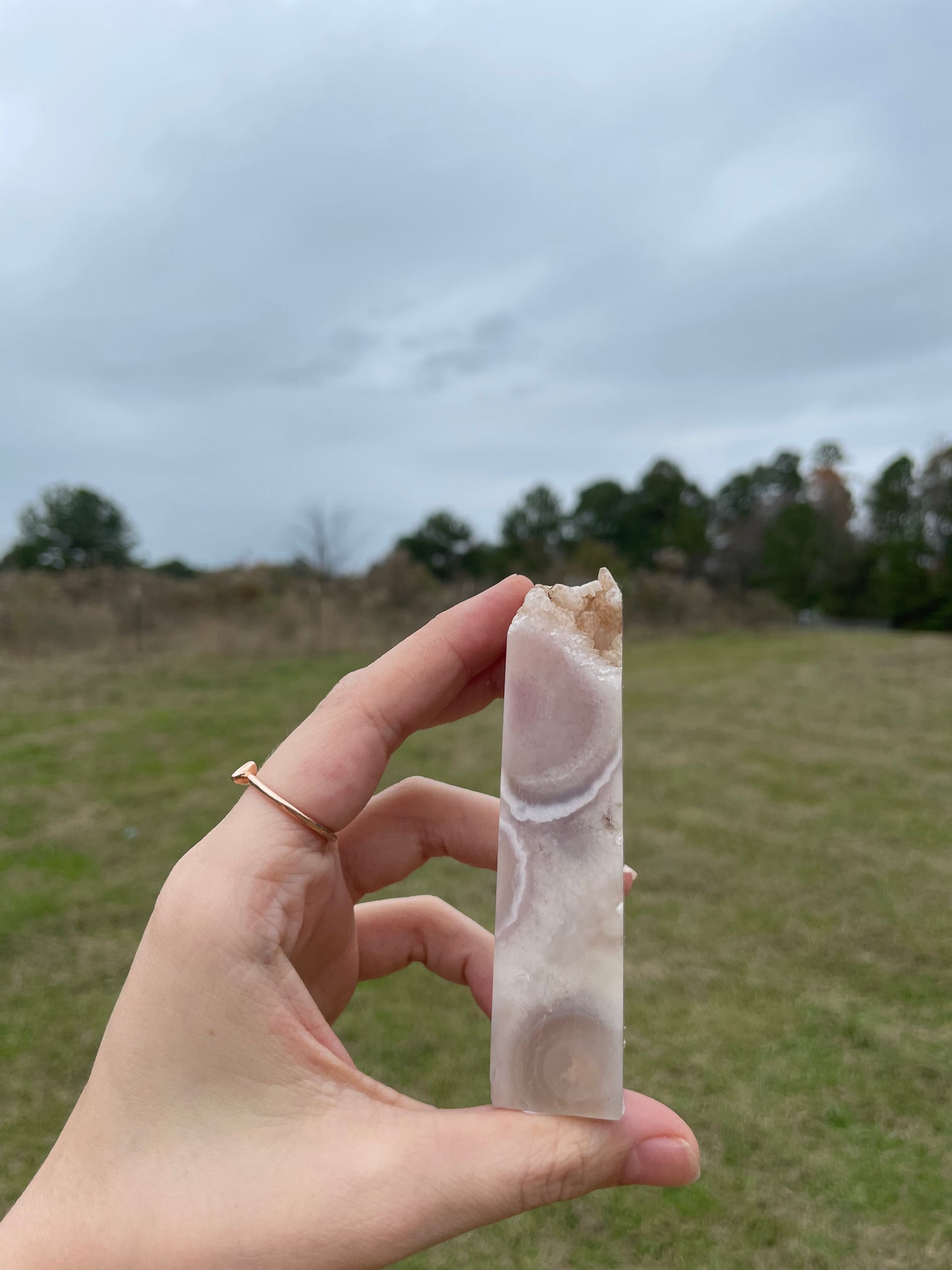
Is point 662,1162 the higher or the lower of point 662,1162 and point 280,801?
the lower

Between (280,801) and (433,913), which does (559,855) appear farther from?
(433,913)

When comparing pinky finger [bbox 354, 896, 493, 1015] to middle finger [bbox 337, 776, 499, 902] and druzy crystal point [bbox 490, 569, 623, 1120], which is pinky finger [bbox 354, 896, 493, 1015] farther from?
druzy crystal point [bbox 490, 569, 623, 1120]

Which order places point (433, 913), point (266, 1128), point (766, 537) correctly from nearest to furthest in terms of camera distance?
1. point (266, 1128)
2. point (433, 913)
3. point (766, 537)

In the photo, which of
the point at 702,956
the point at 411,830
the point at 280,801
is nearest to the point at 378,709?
the point at 280,801

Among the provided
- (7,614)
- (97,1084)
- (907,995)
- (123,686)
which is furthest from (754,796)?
(7,614)

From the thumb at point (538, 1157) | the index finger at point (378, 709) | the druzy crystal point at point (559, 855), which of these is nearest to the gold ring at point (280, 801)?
the index finger at point (378, 709)
